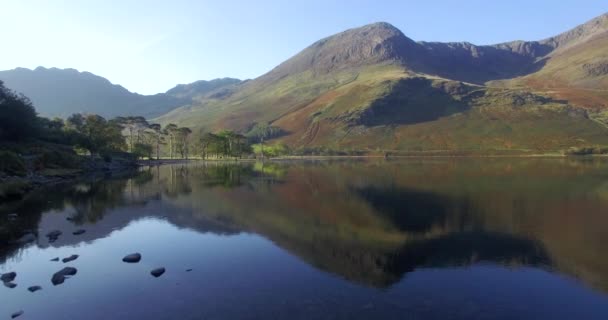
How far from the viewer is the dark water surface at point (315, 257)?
2305 centimetres

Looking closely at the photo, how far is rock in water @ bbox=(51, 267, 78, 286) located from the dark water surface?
38 cm

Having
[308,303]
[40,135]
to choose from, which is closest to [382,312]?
[308,303]

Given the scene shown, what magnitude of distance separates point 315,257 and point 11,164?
230 ft

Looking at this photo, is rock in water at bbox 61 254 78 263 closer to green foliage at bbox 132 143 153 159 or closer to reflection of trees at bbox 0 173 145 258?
reflection of trees at bbox 0 173 145 258

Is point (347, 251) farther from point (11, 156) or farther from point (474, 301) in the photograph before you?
point (11, 156)

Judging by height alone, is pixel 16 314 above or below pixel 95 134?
below

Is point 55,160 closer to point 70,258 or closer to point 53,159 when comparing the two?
point 53,159

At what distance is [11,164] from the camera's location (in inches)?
2965

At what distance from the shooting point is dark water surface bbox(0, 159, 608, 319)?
23047 millimetres

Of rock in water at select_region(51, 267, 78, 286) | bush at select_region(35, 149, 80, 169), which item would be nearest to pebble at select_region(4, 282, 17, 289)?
rock in water at select_region(51, 267, 78, 286)

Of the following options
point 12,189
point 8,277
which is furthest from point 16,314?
point 12,189

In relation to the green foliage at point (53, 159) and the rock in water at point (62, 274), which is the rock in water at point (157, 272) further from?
the green foliage at point (53, 159)

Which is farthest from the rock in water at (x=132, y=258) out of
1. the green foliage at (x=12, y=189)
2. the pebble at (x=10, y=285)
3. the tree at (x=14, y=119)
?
the tree at (x=14, y=119)

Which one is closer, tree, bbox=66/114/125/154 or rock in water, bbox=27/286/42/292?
rock in water, bbox=27/286/42/292
